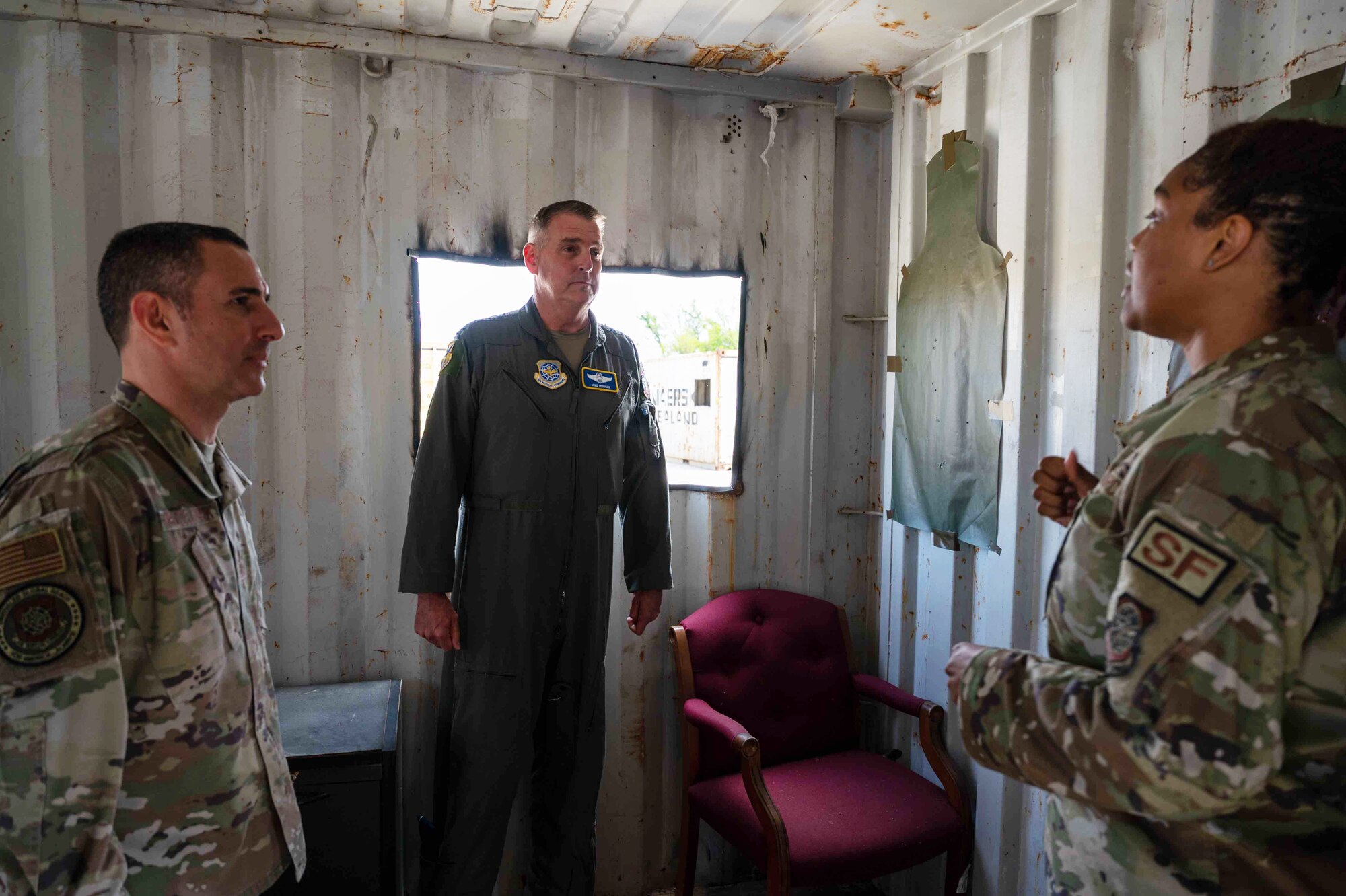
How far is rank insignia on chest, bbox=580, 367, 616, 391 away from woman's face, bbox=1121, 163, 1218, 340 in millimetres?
1553

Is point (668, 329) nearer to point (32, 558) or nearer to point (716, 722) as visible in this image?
point (716, 722)

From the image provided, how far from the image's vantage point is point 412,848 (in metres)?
2.67

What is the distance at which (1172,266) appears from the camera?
1.17m

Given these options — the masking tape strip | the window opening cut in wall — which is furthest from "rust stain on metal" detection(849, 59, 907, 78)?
the window opening cut in wall

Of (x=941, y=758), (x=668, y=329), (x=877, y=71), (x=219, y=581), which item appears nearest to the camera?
(x=219, y=581)

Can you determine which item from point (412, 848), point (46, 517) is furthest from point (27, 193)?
point (412, 848)

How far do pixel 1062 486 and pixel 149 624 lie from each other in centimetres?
148

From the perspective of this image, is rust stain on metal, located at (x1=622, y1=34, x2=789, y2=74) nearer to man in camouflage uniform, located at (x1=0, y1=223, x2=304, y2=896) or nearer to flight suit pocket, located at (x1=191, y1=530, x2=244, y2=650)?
man in camouflage uniform, located at (x1=0, y1=223, x2=304, y2=896)

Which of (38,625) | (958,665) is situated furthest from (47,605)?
(958,665)

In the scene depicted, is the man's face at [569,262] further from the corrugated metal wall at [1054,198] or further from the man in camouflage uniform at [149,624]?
the corrugated metal wall at [1054,198]

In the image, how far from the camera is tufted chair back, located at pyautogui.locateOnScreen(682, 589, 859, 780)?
8.92 ft

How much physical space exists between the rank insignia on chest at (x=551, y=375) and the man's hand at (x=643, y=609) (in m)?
0.75

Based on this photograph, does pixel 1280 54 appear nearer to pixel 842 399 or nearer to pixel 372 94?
pixel 842 399

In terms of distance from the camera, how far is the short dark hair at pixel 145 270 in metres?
1.35
